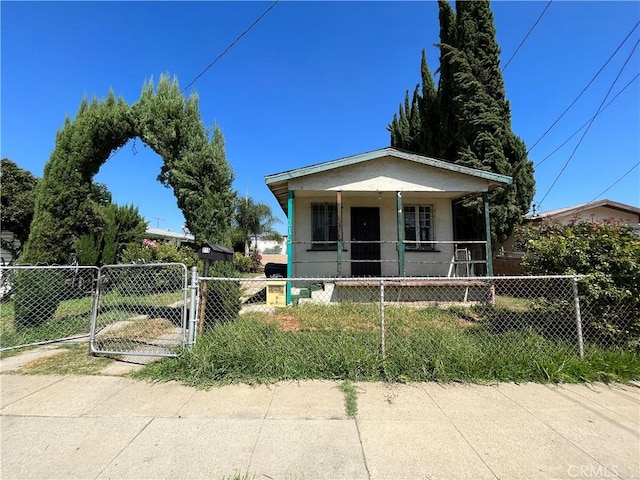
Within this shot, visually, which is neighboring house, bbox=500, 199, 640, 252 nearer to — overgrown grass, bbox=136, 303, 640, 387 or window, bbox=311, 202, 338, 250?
window, bbox=311, 202, 338, 250

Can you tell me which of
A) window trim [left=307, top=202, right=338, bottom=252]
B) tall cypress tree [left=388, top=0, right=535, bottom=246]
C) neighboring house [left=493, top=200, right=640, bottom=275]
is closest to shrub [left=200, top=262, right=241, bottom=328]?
window trim [left=307, top=202, right=338, bottom=252]

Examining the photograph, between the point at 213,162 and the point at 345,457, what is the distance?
5107 mm

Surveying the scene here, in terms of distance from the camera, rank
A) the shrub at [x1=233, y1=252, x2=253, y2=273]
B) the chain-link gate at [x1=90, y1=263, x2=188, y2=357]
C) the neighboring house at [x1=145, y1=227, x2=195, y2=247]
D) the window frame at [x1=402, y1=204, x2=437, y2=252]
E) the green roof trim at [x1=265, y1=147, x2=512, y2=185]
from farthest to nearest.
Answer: the shrub at [x1=233, y1=252, x2=253, y2=273] < the neighboring house at [x1=145, y1=227, x2=195, y2=247] < the window frame at [x1=402, y1=204, x2=437, y2=252] < the green roof trim at [x1=265, y1=147, x2=512, y2=185] < the chain-link gate at [x1=90, y1=263, x2=188, y2=357]

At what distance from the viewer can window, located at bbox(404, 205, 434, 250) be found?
11.0 m

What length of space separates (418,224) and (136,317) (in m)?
8.64

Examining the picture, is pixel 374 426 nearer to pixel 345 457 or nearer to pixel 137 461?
pixel 345 457

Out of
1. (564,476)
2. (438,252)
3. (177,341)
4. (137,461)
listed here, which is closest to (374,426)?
(564,476)

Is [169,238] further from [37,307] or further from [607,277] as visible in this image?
[607,277]

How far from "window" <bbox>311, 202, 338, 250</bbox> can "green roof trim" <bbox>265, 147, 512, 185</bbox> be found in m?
1.67

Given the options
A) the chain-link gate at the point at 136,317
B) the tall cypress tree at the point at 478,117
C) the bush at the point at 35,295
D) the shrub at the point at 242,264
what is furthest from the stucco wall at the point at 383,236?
the shrub at the point at 242,264

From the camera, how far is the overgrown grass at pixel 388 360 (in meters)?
4.12

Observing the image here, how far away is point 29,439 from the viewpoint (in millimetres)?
2850

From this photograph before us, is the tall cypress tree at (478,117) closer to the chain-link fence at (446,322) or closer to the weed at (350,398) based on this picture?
the chain-link fence at (446,322)

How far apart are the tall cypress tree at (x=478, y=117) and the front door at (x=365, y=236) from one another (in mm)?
3347
